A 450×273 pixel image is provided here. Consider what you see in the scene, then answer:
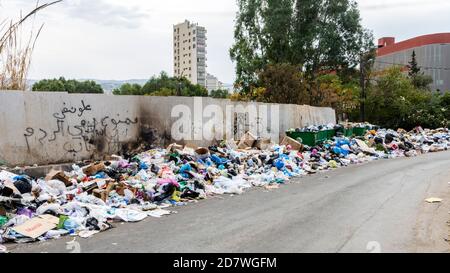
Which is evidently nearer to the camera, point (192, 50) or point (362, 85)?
point (362, 85)

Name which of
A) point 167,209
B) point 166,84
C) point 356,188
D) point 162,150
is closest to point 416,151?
point 356,188

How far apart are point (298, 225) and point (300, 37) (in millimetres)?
26987

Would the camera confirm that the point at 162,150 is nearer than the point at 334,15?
Yes

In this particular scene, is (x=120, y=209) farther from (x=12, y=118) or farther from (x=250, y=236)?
(x=12, y=118)

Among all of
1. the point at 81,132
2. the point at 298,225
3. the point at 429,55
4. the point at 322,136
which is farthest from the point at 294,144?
the point at 429,55

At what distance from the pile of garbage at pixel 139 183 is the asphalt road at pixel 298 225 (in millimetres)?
419

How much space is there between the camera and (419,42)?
71500 millimetres

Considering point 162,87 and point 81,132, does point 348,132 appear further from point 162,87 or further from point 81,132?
point 162,87

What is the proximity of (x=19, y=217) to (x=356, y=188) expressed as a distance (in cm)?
673

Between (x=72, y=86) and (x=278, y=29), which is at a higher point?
(x=278, y=29)

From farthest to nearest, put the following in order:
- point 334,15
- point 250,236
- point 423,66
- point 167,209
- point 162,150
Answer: point 423,66
point 334,15
point 162,150
point 167,209
point 250,236

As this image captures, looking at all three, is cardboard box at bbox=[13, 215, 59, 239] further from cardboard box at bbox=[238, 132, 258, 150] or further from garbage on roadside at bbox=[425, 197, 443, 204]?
cardboard box at bbox=[238, 132, 258, 150]

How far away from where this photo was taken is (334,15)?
31.7 meters
